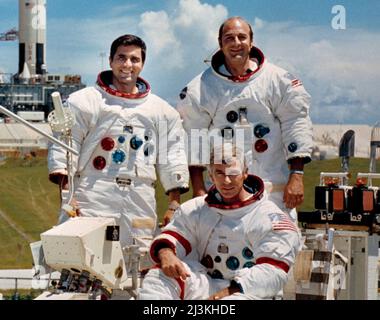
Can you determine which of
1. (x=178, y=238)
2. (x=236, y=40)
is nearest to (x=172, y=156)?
(x=236, y=40)

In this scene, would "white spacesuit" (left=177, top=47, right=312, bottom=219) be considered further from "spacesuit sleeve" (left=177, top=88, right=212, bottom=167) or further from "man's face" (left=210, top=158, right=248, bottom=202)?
"man's face" (left=210, top=158, right=248, bottom=202)

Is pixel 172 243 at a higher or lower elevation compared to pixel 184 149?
lower

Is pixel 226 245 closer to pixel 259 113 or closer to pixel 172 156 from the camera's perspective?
pixel 259 113

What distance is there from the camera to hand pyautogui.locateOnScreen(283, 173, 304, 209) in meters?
5.75

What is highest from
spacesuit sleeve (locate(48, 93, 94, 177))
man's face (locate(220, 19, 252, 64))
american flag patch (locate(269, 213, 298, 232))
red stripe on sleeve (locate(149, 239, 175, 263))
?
man's face (locate(220, 19, 252, 64))

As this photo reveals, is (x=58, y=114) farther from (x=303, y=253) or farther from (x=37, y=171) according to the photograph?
(x=37, y=171)

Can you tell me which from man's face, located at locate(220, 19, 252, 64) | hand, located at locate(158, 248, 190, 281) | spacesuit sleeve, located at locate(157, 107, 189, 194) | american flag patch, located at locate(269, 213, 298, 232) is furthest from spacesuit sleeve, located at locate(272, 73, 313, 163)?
hand, located at locate(158, 248, 190, 281)

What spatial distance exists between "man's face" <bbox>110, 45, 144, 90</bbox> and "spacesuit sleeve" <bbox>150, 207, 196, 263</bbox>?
1501 mm

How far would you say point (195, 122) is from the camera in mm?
6059

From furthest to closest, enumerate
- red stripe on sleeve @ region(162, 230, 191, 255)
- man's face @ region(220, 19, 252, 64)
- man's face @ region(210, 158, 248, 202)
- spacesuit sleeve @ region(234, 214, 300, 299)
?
man's face @ region(220, 19, 252, 64) < red stripe on sleeve @ region(162, 230, 191, 255) < man's face @ region(210, 158, 248, 202) < spacesuit sleeve @ region(234, 214, 300, 299)

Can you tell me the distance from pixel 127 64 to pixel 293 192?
1.34 m

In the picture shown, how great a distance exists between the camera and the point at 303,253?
5645mm
